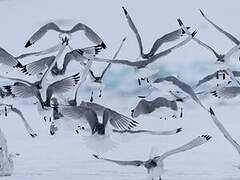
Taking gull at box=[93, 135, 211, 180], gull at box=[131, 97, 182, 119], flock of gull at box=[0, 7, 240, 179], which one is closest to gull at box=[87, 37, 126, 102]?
flock of gull at box=[0, 7, 240, 179]

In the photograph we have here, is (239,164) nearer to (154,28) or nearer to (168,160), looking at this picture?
(168,160)

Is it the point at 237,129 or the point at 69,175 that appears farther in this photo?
the point at 69,175

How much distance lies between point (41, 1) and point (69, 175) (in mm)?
599

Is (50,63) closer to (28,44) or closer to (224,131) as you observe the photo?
(28,44)

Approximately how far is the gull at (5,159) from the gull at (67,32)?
33 cm

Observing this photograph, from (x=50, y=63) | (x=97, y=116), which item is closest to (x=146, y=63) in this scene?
(x=97, y=116)

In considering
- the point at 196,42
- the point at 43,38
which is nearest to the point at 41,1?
the point at 43,38

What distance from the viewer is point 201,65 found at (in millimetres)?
922

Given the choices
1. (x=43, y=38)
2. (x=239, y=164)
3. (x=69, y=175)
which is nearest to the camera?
(x=239, y=164)

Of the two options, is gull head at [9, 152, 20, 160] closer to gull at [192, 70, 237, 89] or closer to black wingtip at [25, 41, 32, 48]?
black wingtip at [25, 41, 32, 48]

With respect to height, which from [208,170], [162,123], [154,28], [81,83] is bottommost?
[208,170]

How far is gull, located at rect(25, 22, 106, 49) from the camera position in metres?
1.05

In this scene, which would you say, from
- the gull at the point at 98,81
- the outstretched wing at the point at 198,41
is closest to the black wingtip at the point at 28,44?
the gull at the point at 98,81

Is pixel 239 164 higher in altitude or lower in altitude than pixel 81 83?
lower
